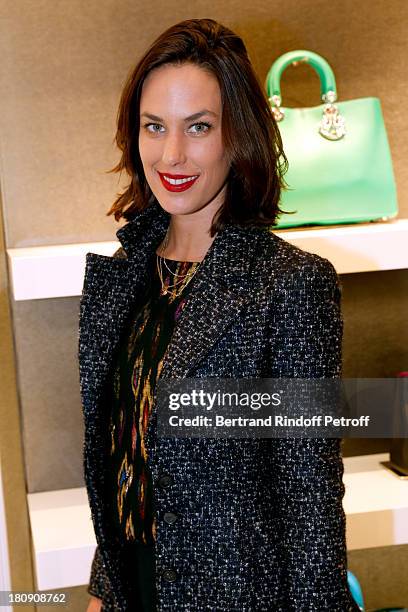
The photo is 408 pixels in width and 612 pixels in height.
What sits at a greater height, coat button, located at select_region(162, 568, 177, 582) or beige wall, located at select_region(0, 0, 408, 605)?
beige wall, located at select_region(0, 0, 408, 605)

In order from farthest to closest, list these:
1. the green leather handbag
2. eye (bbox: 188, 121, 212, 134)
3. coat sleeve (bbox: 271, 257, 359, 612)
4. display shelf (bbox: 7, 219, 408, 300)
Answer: the green leather handbag → display shelf (bbox: 7, 219, 408, 300) → eye (bbox: 188, 121, 212, 134) → coat sleeve (bbox: 271, 257, 359, 612)

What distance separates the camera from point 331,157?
64.3 inches

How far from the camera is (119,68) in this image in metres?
1.71

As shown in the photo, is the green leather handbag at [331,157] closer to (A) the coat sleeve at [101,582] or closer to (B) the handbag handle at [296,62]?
(B) the handbag handle at [296,62]

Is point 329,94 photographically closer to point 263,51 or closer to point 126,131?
point 263,51

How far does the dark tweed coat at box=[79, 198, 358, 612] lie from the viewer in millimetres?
1051

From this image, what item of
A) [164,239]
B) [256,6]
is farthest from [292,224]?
[256,6]

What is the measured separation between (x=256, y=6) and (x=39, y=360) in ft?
2.98

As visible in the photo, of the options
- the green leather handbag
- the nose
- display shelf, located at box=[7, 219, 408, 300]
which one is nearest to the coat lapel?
the nose

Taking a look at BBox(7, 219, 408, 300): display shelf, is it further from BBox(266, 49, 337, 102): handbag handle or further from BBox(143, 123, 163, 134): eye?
BBox(143, 123, 163, 134): eye

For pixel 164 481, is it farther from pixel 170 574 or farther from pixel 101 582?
pixel 101 582

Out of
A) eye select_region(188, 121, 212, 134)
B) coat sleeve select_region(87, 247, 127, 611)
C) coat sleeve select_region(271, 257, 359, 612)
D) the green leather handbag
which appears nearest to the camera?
coat sleeve select_region(271, 257, 359, 612)

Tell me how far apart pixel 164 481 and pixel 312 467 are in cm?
20

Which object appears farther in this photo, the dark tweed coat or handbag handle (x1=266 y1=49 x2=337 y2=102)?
handbag handle (x1=266 y1=49 x2=337 y2=102)
